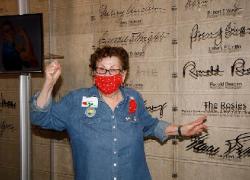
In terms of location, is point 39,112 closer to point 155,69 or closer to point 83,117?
point 83,117

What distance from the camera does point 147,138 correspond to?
1.95 m

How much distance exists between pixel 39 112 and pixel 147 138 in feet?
2.38

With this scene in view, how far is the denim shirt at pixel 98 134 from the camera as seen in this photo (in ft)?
5.15

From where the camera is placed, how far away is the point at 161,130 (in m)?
1.74

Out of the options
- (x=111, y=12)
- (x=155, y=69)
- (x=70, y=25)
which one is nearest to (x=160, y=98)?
(x=155, y=69)
